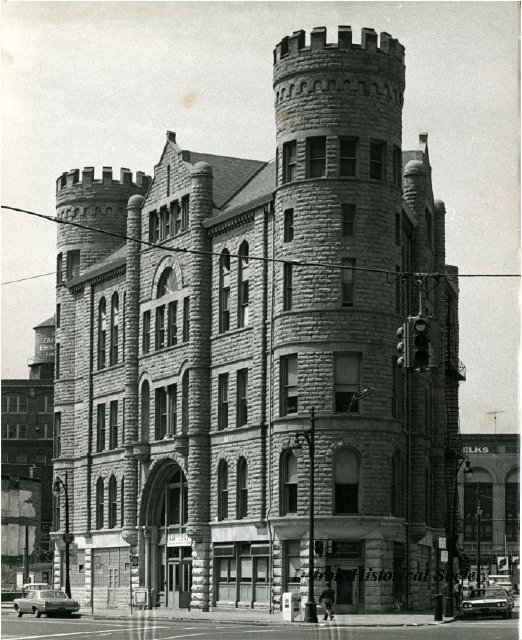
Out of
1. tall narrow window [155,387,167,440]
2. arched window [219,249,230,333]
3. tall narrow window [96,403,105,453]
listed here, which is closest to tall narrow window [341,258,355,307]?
arched window [219,249,230,333]

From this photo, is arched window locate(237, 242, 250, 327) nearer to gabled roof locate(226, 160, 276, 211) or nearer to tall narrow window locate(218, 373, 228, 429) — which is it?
gabled roof locate(226, 160, 276, 211)

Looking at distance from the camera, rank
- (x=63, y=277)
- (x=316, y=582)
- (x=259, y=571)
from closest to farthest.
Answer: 1. (x=316, y=582)
2. (x=259, y=571)
3. (x=63, y=277)

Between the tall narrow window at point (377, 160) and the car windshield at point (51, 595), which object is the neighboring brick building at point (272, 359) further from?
the car windshield at point (51, 595)

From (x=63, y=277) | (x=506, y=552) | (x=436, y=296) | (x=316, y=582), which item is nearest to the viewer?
(x=316, y=582)

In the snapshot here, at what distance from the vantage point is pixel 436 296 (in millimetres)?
67938

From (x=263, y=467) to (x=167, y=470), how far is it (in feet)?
34.1

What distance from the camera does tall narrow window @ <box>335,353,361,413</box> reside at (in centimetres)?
5694

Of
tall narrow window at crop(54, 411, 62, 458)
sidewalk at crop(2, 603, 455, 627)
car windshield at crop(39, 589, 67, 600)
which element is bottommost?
sidewalk at crop(2, 603, 455, 627)

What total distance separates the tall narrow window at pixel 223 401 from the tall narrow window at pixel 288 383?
6.29m

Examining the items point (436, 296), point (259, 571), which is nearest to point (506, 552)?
point (436, 296)

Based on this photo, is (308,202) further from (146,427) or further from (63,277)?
(63,277)

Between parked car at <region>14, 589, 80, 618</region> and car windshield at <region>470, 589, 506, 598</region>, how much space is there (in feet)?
52.0

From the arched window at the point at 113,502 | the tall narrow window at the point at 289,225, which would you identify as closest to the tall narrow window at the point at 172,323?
the arched window at the point at 113,502

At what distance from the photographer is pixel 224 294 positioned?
64.6m
